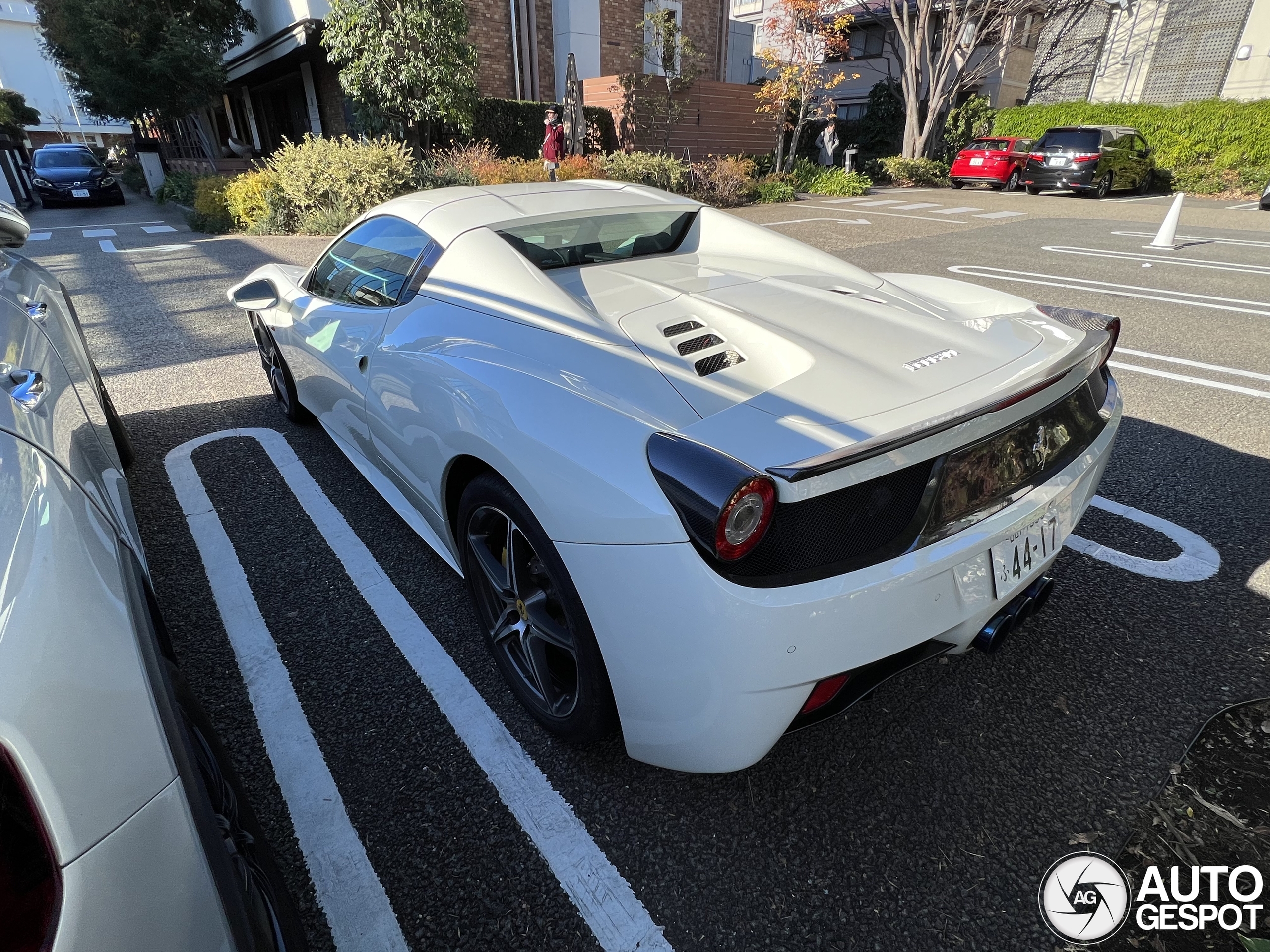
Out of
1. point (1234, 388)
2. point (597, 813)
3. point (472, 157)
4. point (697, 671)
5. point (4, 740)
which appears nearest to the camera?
point (4, 740)

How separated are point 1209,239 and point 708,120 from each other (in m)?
12.7

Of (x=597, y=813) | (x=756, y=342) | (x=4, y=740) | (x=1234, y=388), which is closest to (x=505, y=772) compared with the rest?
(x=597, y=813)

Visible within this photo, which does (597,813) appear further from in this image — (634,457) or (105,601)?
(105,601)

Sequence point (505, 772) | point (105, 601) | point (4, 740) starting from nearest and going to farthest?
point (4, 740)
point (105, 601)
point (505, 772)

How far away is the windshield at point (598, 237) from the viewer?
2.65 meters

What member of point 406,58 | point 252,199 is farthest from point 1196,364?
point 406,58

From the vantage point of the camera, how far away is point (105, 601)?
3.53 ft

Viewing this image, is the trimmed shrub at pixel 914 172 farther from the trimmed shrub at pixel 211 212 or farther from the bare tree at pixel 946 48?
the trimmed shrub at pixel 211 212

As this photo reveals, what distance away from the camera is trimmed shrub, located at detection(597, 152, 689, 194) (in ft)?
46.1

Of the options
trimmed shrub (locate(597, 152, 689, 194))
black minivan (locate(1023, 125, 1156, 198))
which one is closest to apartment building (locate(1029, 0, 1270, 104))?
black minivan (locate(1023, 125, 1156, 198))

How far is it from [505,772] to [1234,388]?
5.19 meters

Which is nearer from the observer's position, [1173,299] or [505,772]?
[505,772]

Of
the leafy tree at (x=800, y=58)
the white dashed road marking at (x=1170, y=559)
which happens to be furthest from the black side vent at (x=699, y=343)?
the leafy tree at (x=800, y=58)

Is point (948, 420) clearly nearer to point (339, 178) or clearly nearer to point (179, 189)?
point (339, 178)
